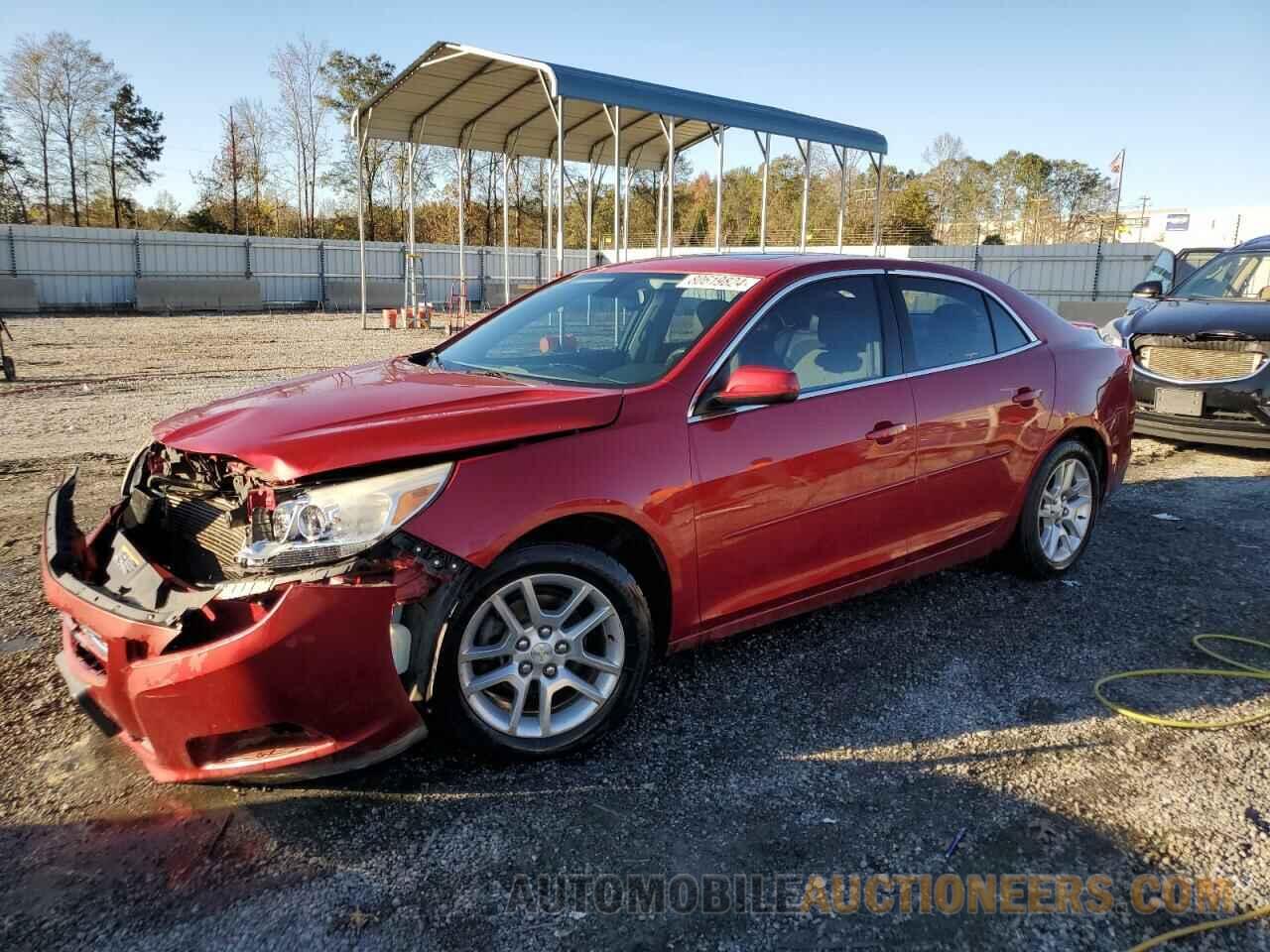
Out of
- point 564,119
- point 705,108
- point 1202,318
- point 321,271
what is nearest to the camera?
point 1202,318

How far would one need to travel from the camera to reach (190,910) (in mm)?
2365

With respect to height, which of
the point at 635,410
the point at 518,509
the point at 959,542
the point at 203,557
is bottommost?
the point at 959,542

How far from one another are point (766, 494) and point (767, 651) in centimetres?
93

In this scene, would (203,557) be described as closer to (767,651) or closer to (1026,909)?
(767,651)

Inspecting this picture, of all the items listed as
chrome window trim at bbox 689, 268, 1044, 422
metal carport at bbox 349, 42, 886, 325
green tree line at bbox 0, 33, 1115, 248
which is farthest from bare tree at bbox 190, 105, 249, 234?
chrome window trim at bbox 689, 268, 1044, 422

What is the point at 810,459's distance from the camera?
358 centimetres

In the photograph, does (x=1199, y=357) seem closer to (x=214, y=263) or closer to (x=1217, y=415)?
(x=1217, y=415)

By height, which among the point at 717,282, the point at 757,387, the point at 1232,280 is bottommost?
the point at 757,387

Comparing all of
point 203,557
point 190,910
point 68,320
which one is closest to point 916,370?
point 203,557

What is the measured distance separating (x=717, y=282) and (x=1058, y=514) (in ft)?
8.06

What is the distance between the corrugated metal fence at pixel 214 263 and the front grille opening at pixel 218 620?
2706 cm

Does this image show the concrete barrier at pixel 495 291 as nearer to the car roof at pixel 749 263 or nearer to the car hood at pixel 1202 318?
the car hood at pixel 1202 318

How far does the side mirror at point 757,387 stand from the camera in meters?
3.28

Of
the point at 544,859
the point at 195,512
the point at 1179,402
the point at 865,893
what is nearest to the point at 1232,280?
the point at 1179,402
